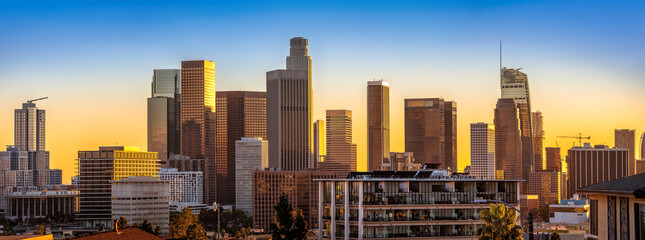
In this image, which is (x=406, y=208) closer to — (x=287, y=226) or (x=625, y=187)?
(x=287, y=226)

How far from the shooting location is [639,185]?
107 ft

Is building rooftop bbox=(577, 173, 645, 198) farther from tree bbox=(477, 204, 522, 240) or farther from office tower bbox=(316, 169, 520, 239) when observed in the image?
office tower bbox=(316, 169, 520, 239)

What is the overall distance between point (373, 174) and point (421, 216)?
2018 centimetres

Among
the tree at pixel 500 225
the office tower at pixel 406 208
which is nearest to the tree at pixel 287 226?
the office tower at pixel 406 208

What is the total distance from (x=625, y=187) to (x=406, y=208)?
95.1 meters

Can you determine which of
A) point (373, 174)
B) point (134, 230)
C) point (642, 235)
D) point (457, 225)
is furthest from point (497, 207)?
point (373, 174)

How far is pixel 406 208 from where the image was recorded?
12800cm

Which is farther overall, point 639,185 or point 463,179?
point 463,179

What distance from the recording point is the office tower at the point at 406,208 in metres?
127

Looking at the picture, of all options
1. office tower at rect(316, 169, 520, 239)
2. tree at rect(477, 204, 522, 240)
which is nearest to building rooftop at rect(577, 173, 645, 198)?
tree at rect(477, 204, 522, 240)

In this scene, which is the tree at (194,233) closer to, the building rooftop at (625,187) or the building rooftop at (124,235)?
the building rooftop at (124,235)

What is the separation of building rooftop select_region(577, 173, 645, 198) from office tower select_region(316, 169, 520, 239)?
296 ft

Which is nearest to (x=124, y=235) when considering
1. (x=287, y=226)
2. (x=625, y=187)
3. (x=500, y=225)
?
(x=500, y=225)

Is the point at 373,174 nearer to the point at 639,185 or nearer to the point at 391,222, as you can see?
the point at 391,222
